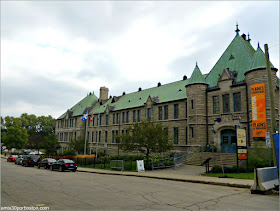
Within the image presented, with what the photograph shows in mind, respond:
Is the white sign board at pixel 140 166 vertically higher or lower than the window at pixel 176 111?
lower

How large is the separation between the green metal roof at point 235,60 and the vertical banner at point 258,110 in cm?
395

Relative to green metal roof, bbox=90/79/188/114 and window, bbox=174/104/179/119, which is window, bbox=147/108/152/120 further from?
window, bbox=174/104/179/119

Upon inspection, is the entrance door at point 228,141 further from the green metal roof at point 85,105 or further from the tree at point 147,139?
the green metal roof at point 85,105

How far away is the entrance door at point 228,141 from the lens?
2724 cm

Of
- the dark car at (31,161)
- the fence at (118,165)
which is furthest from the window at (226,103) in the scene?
the dark car at (31,161)

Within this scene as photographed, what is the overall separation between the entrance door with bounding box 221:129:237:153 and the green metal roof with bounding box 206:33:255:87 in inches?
262

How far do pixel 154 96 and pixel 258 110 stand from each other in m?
21.5

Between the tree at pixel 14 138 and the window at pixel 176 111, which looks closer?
the window at pixel 176 111

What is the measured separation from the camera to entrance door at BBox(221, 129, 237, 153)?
89.4 feet

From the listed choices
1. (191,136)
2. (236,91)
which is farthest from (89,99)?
(236,91)

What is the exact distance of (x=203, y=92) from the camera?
31.1 m

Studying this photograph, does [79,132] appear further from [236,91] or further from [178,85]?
[236,91]

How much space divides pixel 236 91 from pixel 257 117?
16.4 feet

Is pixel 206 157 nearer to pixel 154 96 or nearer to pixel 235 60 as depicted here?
pixel 235 60
